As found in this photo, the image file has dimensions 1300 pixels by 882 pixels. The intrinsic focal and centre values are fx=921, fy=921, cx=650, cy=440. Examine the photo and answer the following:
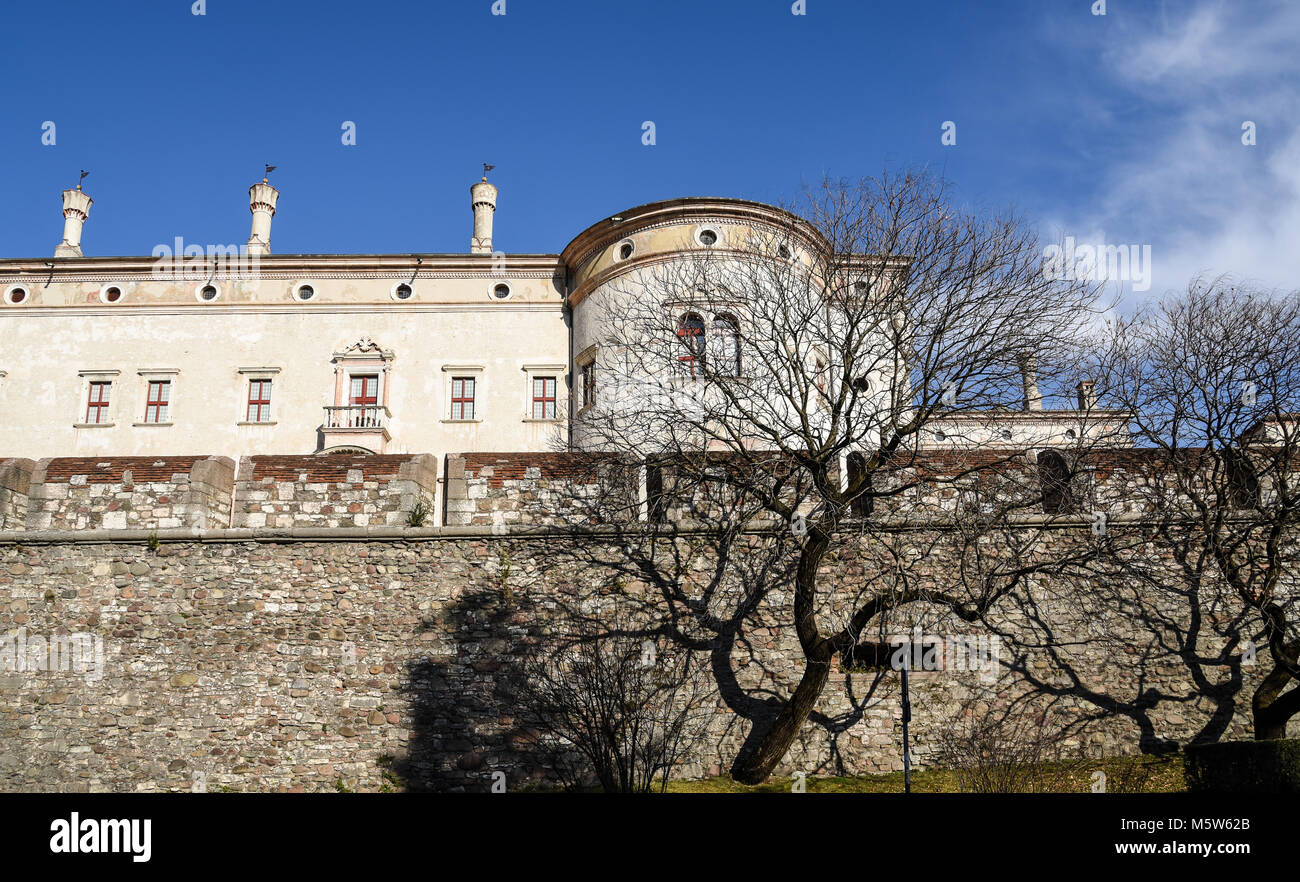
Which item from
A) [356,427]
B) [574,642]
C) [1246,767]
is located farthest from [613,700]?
[356,427]

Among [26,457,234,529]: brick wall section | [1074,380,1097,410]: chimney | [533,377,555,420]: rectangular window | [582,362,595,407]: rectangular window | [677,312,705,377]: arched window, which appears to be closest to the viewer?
[677,312,705,377]: arched window

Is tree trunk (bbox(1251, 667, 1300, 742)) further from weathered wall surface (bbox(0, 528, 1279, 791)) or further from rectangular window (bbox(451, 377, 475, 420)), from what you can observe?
rectangular window (bbox(451, 377, 475, 420))

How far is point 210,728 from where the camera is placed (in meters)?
11.1

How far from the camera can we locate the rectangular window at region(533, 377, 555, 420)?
26.0 m

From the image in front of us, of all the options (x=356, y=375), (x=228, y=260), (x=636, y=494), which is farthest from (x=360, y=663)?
(x=228, y=260)

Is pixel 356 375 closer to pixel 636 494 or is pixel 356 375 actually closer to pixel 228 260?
pixel 228 260

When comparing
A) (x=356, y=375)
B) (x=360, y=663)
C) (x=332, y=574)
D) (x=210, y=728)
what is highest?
(x=356, y=375)

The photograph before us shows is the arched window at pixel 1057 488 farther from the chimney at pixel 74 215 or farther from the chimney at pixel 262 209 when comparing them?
the chimney at pixel 74 215

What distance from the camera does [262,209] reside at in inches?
1150

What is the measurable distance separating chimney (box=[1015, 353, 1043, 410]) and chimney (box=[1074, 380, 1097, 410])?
0.68m

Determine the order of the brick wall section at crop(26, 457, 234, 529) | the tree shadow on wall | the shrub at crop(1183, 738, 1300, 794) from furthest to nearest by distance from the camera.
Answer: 1. the brick wall section at crop(26, 457, 234, 529)
2. the tree shadow on wall
3. the shrub at crop(1183, 738, 1300, 794)

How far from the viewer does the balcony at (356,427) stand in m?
25.2

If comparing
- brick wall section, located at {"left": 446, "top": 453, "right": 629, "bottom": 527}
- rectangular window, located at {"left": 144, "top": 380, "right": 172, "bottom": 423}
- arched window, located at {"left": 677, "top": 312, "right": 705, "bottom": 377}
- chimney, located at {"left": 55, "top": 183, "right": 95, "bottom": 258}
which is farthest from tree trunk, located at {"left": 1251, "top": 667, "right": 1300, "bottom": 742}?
chimney, located at {"left": 55, "top": 183, "right": 95, "bottom": 258}

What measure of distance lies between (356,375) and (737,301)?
16.9m
